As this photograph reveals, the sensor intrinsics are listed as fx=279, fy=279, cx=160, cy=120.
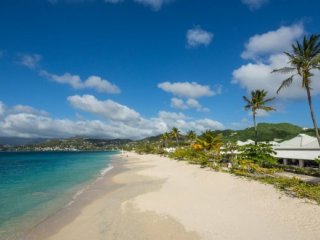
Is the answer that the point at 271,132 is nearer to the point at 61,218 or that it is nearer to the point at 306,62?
the point at 306,62

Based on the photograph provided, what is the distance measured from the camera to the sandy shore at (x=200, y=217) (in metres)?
11.5

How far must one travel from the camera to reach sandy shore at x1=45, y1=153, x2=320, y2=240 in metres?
11.5

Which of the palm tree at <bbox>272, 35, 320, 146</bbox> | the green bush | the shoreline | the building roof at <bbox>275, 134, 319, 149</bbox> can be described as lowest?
the shoreline

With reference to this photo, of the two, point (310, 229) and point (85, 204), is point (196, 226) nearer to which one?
point (310, 229)

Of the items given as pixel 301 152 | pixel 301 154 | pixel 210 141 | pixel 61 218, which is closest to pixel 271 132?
pixel 210 141

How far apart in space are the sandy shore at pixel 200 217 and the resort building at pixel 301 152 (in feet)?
43.7

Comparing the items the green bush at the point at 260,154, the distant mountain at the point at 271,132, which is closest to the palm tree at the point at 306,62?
the green bush at the point at 260,154

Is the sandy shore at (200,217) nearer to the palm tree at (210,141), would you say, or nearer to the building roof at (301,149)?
the building roof at (301,149)

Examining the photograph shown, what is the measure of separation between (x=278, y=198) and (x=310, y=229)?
491cm

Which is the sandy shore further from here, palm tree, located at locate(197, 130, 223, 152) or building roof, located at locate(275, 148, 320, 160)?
palm tree, located at locate(197, 130, 223, 152)

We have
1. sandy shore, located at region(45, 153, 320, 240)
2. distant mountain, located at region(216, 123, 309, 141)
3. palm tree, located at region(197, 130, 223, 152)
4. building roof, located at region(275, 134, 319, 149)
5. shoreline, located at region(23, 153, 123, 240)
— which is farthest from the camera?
distant mountain, located at region(216, 123, 309, 141)

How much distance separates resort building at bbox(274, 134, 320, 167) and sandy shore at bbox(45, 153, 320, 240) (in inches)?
524

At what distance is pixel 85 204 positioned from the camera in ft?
62.5

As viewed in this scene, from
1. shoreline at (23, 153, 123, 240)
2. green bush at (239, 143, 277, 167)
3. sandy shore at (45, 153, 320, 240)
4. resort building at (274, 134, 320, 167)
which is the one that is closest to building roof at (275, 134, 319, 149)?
resort building at (274, 134, 320, 167)
